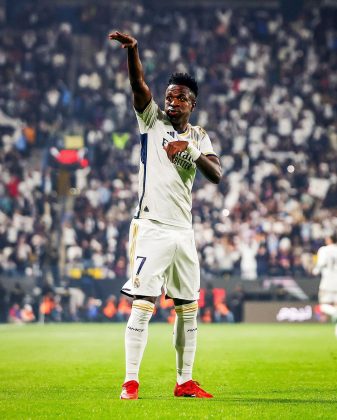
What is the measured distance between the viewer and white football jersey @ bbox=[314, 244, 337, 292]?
20.4 m

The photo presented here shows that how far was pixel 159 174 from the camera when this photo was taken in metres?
8.38

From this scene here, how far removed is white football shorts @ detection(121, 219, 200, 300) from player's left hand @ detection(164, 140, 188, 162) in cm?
68

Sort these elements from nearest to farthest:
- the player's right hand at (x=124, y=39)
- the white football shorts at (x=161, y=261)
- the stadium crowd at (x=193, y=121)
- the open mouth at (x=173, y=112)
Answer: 1. the player's right hand at (x=124, y=39)
2. the white football shorts at (x=161, y=261)
3. the open mouth at (x=173, y=112)
4. the stadium crowd at (x=193, y=121)

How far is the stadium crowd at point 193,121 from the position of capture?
2769 cm

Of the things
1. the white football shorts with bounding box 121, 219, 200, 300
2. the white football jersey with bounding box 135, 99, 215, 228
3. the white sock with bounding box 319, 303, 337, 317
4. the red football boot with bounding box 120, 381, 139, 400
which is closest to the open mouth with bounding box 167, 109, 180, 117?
the white football jersey with bounding box 135, 99, 215, 228

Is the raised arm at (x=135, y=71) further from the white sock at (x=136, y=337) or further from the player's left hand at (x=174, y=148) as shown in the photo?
the white sock at (x=136, y=337)

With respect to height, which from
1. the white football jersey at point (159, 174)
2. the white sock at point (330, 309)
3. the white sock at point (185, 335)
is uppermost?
the white football jersey at point (159, 174)

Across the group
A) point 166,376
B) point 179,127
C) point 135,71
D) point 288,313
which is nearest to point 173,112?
point 179,127

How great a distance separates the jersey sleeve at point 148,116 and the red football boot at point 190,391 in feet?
7.15

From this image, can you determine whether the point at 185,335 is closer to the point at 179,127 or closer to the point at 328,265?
the point at 179,127

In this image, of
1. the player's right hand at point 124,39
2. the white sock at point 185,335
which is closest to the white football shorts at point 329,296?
the white sock at point 185,335

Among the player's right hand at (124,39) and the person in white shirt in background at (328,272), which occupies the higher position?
the player's right hand at (124,39)

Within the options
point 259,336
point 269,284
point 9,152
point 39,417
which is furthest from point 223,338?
point 9,152

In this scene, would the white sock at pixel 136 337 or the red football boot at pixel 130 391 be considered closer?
the red football boot at pixel 130 391
